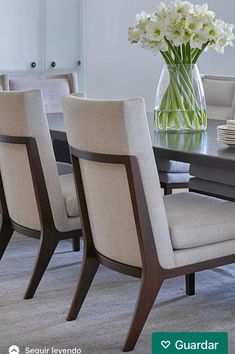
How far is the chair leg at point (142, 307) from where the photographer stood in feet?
8.90

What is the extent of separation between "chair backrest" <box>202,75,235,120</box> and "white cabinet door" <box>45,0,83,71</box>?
9.67ft

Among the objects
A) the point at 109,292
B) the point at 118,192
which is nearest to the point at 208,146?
the point at 118,192

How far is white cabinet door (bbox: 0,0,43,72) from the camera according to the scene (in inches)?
273

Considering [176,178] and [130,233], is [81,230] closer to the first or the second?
[130,233]

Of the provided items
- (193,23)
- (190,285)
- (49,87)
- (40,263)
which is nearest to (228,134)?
(193,23)

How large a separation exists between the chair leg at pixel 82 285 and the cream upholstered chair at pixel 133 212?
6cm

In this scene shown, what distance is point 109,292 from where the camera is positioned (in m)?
3.38

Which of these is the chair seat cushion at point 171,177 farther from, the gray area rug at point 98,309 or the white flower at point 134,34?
the white flower at point 134,34

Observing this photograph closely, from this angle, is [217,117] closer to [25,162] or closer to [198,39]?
[198,39]

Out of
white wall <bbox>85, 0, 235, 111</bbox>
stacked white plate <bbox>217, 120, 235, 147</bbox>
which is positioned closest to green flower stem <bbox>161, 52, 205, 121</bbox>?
stacked white plate <bbox>217, 120, 235, 147</bbox>

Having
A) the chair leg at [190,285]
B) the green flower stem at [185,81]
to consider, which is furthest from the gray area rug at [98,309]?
the green flower stem at [185,81]

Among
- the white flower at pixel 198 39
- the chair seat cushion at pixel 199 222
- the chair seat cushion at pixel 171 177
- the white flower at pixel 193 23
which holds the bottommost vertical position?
the chair seat cushion at pixel 171 177

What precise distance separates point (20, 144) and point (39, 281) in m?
0.61

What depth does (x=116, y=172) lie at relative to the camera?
107 inches
